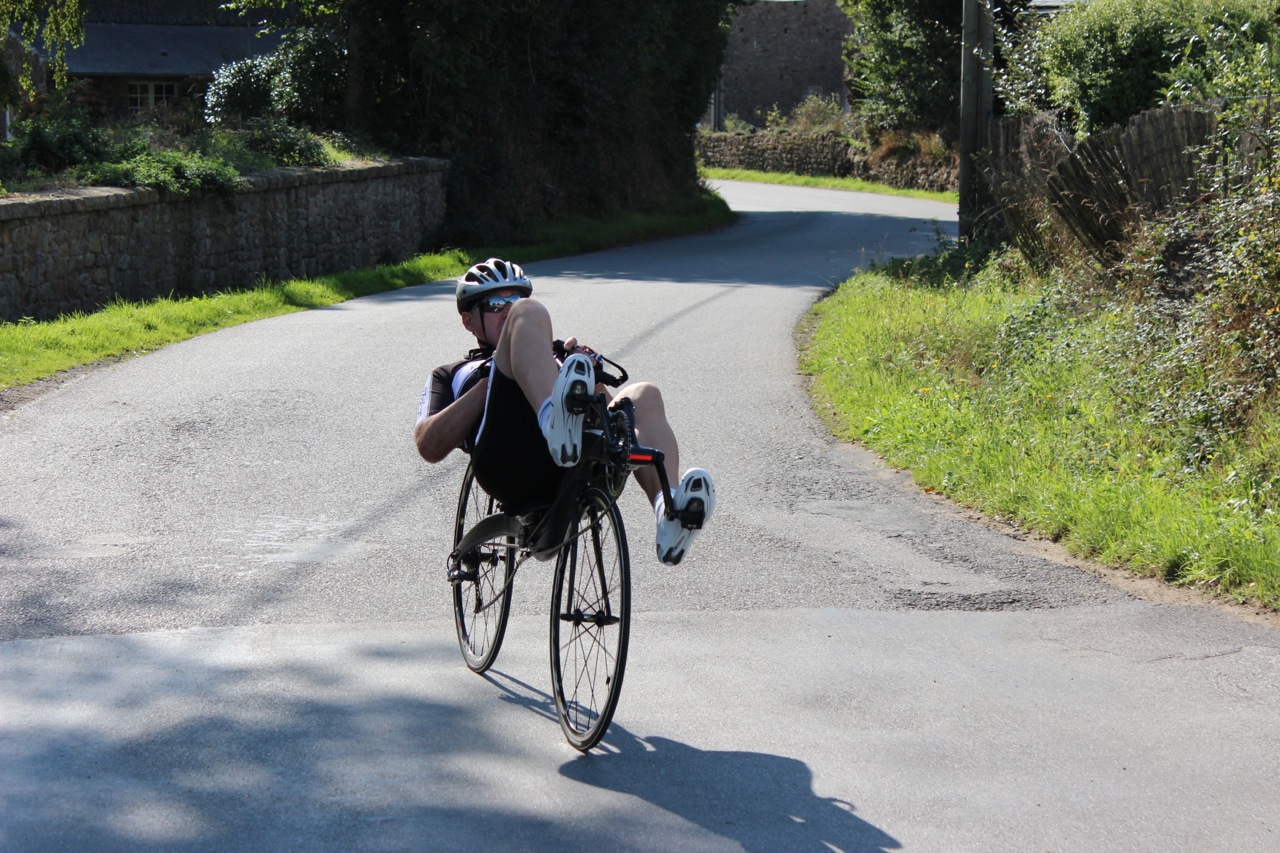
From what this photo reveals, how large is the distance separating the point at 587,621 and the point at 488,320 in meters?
1.19

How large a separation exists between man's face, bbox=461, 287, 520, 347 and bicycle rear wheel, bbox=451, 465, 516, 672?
0.49 m

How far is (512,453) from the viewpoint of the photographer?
4.54 metres

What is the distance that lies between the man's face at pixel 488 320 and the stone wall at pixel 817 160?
1412 inches

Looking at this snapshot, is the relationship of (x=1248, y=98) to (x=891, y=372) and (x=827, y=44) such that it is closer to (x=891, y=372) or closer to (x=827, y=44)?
(x=891, y=372)

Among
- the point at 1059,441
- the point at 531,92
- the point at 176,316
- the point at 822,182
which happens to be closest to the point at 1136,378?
the point at 1059,441

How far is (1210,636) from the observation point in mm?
5344

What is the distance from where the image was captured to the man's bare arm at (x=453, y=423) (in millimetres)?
4648

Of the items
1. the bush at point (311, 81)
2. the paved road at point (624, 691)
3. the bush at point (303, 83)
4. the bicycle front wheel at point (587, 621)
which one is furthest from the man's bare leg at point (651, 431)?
the bush at point (311, 81)

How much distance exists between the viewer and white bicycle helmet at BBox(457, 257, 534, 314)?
15.6 feet

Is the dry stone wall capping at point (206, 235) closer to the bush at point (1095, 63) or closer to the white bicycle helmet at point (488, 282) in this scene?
the bush at point (1095, 63)

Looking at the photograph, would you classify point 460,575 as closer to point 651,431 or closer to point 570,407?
point 651,431

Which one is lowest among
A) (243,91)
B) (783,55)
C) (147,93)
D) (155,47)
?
(243,91)

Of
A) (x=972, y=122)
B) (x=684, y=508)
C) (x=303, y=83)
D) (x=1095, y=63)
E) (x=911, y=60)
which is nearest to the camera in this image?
(x=684, y=508)

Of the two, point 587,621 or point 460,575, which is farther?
point 460,575
